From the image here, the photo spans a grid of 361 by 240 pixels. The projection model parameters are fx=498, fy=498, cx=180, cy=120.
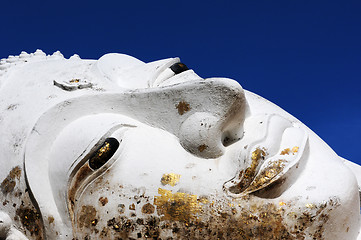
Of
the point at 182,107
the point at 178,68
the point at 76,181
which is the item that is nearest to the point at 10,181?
the point at 76,181

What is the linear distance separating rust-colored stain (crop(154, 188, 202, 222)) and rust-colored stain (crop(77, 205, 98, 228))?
9.0 inches

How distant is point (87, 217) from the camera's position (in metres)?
1.75

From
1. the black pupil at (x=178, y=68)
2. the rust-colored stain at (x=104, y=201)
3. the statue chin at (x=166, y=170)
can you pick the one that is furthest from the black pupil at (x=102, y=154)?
the black pupil at (x=178, y=68)

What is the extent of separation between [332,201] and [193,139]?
1.72ft

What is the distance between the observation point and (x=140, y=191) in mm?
1719

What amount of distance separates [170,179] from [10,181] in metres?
0.62

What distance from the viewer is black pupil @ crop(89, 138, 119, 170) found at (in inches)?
68.5

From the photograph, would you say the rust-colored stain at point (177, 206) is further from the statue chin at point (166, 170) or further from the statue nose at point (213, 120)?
the statue nose at point (213, 120)

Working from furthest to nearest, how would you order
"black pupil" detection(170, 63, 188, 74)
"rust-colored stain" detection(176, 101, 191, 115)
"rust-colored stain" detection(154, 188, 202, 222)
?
1. "black pupil" detection(170, 63, 188, 74)
2. "rust-colored stain" detection(176, 101, 191, 115)
3. "rust-colored stain" detection(154, 188, 202, 222)

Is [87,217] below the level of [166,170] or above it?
below

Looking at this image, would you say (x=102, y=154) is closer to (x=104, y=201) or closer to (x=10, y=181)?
(x=104, y=201)

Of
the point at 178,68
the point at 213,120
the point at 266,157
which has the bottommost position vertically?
the point at 266,157

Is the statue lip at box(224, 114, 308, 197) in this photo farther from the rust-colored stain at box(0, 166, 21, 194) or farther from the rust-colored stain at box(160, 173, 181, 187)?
the rust-colored stain at box(0, 166, 21, 194)

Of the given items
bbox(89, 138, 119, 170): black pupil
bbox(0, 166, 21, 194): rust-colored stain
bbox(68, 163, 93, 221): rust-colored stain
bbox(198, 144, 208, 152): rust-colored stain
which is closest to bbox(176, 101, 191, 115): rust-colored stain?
bbox(198, 144, 208, 152): rust-colored stain
